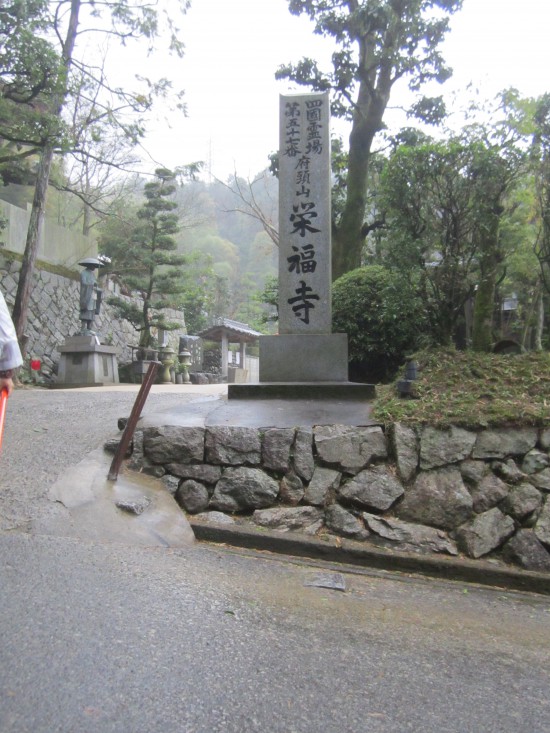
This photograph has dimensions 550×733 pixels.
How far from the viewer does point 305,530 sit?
12.0 ft

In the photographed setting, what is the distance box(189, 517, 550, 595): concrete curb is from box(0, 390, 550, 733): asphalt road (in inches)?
4.2

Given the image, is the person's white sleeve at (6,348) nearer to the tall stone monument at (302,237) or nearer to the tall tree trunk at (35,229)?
the tall stone monument at (302,237)

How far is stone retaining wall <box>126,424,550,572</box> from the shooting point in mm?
3568

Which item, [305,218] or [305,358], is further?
[305,218]

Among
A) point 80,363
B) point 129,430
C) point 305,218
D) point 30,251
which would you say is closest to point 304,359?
point 305,218

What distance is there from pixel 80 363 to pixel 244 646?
12055 mm

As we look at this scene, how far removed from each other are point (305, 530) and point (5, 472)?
2276 mm

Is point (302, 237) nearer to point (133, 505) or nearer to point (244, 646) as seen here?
point (133, 505)

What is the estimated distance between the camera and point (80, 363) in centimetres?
1304

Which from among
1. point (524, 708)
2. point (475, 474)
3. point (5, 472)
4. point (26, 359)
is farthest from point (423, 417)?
point (26, 359)

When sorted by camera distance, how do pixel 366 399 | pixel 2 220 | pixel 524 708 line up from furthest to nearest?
1. pixel 2 220
2. pixel 366 399
3. pixel 524 708

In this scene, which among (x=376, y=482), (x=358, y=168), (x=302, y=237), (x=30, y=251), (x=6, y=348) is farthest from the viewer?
(x=30, y=251)

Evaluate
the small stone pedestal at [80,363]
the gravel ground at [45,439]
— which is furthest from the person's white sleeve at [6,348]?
the small stone pedestal at [80,363]

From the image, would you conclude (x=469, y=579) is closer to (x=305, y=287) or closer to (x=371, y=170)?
(x=305, y=287)
